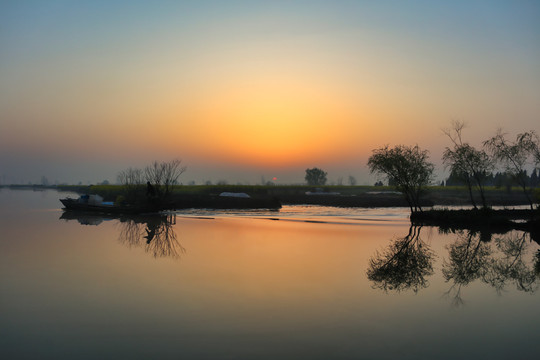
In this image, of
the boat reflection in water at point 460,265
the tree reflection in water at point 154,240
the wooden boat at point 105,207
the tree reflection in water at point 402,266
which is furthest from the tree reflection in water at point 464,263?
the wooden boat at point 105,207

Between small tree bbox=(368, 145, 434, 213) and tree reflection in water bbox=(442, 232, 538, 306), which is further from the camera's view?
small tree bbox=(368, 145, 434, 213)

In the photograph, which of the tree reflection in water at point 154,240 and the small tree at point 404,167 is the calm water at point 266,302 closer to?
the tree reflection in water at point 154,240

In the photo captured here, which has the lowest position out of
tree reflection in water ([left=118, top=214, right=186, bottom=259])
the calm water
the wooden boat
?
the calm water

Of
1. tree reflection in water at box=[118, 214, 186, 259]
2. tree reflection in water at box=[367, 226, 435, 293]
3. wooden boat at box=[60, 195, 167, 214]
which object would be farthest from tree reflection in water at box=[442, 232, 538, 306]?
wooden boat at box=[60, 195, 167, 214]

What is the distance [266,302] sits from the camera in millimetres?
12711

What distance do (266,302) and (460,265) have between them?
1023 cm

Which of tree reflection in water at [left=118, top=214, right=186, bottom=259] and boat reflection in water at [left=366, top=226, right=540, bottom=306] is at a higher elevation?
tree reflection in water at [left=118, top=214, right=186, bottom=259]

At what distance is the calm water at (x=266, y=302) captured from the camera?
29.9ft

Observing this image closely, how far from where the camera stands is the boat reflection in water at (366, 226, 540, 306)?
50.3 feet

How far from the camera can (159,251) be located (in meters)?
22.5

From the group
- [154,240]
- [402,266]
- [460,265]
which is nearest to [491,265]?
[460,265]

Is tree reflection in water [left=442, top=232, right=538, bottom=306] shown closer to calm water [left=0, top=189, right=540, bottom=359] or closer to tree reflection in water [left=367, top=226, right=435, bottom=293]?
calm water [left=0, top=189, right=540, bottom=359]

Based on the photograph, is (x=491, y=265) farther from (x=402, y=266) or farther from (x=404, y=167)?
(x=404, y=167)

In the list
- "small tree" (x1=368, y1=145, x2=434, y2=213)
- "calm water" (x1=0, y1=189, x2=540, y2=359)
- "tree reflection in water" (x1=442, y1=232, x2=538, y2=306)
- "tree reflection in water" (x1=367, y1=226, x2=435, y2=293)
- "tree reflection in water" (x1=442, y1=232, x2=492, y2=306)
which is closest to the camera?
"calm water" (x1=0, y1=189, x2=540, y2=359)
